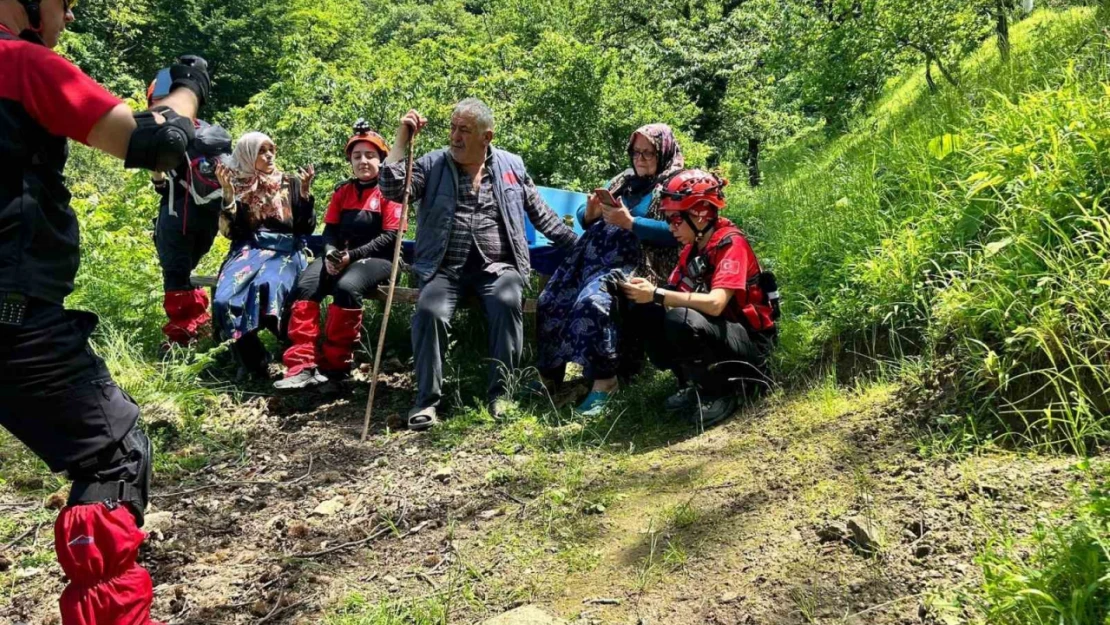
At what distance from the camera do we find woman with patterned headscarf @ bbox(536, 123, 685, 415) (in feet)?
14.8

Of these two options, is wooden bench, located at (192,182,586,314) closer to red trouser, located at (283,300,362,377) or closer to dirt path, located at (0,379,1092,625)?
red trouser, located at (283,300,362,377)

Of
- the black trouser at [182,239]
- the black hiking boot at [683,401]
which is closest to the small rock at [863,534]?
the black hiking boot at [683,401]

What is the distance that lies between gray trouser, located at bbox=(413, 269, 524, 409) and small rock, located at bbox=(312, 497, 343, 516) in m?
0.95

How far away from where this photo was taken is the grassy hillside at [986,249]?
289 centimetres

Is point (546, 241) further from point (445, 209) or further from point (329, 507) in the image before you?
point (329, 507)

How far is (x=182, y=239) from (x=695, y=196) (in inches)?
133

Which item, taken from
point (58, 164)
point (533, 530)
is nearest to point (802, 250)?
point (533, 530)

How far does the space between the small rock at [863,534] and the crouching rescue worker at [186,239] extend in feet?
14.6

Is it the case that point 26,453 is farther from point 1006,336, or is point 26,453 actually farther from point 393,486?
point 1006,336

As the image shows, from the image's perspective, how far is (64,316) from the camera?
2.47 meters

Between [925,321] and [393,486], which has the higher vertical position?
[925,321]

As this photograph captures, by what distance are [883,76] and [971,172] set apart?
2382 millimetres

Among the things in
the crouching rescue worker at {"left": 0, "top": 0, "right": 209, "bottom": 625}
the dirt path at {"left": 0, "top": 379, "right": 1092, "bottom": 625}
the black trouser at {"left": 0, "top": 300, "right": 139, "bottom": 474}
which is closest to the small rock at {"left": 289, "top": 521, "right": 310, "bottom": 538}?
the dirt path at {"left": 0, "top": 379, "right": 1092, "bottom": 625}

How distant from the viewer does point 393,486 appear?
3.91 m
